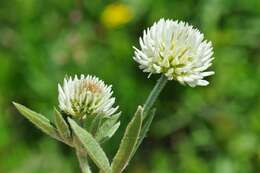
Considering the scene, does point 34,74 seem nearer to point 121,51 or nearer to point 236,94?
point 121,51

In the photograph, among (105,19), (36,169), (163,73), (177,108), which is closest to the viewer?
(163,73)

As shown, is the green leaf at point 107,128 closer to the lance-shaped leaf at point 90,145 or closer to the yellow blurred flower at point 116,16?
the lance-shaped leaf at point 90,145

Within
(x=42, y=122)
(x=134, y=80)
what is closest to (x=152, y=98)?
(x=42, y=122)

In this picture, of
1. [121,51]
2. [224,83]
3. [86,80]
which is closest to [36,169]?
[121,51]

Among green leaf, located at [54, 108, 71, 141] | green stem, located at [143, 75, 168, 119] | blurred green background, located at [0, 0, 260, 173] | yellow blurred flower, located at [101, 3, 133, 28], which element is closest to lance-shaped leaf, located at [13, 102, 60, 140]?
green leaf, located at [54, 108, 71, 141]

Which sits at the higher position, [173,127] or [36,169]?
[36,169]

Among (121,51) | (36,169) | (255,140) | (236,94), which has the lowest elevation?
(255,140)

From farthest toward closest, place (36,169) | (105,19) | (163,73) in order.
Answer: (105,19) → (36,169) → (163,73)
